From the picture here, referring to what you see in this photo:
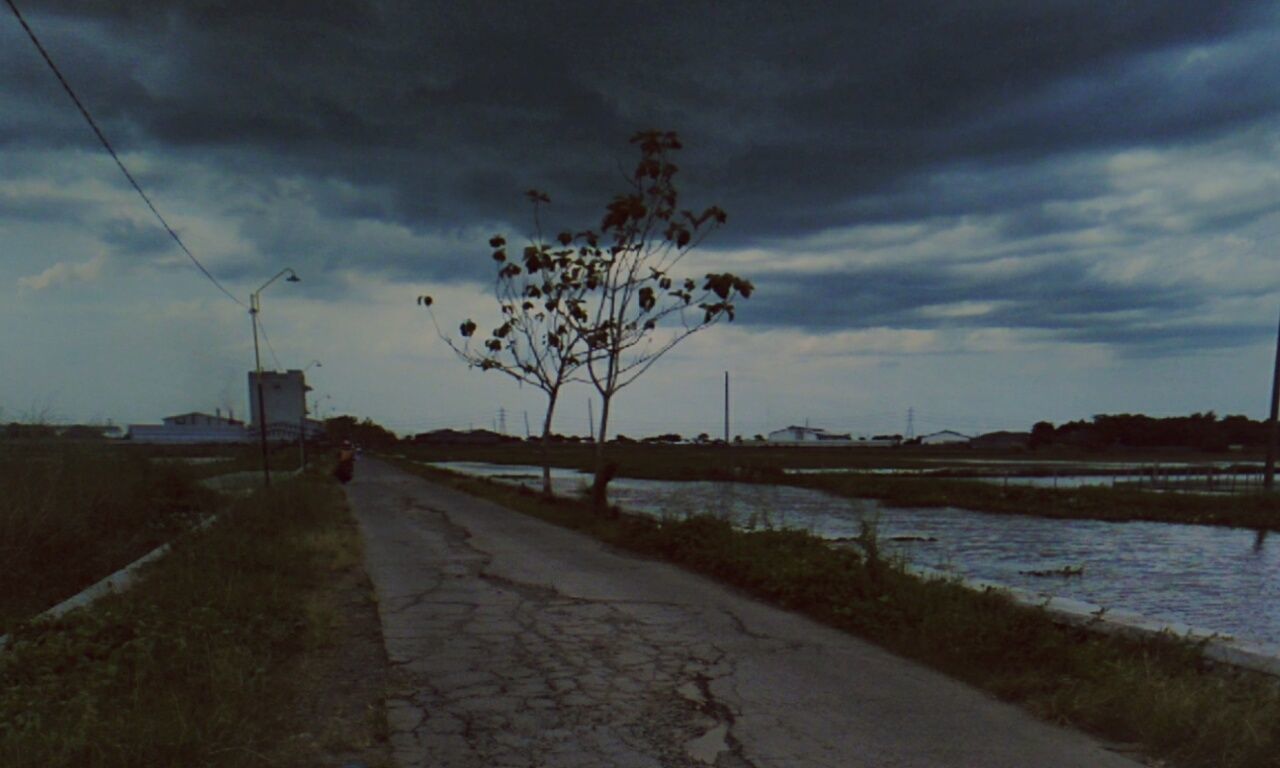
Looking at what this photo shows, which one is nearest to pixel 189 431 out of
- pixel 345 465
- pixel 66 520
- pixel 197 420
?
pixel 197 420

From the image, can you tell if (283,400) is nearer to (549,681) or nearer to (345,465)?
(345,465)

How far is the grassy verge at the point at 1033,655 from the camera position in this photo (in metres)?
5.28

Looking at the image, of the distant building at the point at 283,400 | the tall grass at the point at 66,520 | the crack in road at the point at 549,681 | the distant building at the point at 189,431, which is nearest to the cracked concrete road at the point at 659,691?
the crack in road at the point at 549,681

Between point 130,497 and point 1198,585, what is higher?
point 130,497

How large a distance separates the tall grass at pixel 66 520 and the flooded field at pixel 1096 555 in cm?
922

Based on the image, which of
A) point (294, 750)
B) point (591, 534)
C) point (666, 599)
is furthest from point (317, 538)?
point (294, 750)

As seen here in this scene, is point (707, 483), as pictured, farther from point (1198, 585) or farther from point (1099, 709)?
point (1099, 709)

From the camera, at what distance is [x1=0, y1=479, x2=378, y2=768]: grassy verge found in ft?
15.8

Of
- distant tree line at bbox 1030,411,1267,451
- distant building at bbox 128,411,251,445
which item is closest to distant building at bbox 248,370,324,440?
distant building at bbox 128,411,251,445

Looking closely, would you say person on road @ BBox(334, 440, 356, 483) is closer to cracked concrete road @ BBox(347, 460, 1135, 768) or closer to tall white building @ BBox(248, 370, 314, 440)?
cracked concrete road @ BBox(347, 460, 1135, 768)

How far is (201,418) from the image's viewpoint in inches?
5950

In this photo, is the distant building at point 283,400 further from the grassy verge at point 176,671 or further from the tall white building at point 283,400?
the grassy verge at point 176,671

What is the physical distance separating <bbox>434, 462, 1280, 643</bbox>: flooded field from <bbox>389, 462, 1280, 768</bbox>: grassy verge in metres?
1.49

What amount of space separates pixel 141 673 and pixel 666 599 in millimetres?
5506
